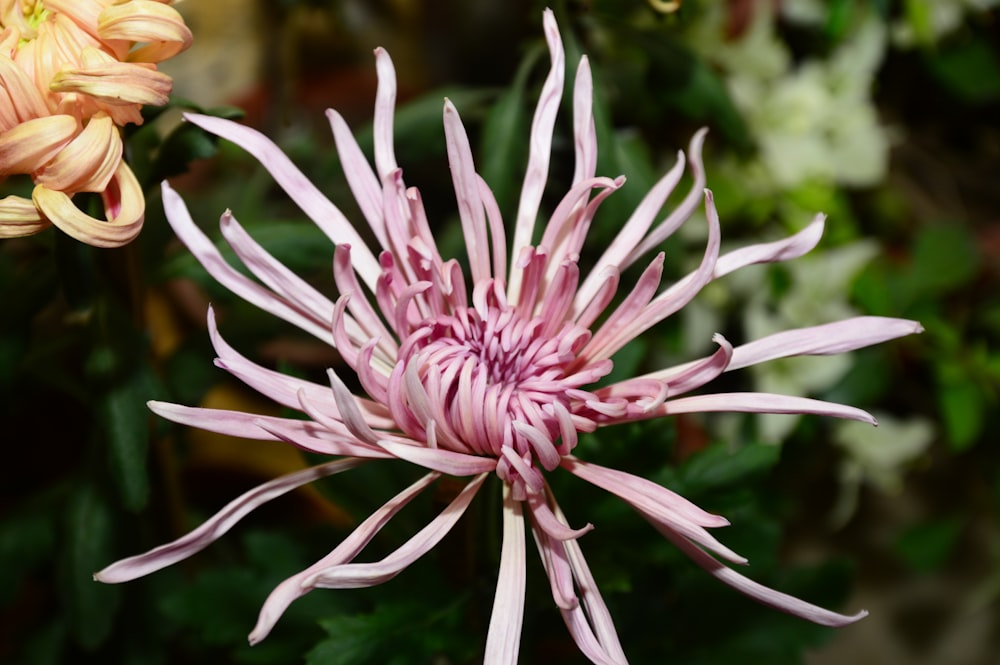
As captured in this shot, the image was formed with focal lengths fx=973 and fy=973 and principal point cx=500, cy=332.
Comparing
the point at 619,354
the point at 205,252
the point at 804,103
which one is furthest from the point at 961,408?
the point at 205,252

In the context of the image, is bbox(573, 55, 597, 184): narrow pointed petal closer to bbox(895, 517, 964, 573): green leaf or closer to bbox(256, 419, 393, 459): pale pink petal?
bbox(256, 419, 393, 459): pale pink petal

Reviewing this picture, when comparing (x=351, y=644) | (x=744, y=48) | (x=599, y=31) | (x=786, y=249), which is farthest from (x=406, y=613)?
(x=744, y=48)

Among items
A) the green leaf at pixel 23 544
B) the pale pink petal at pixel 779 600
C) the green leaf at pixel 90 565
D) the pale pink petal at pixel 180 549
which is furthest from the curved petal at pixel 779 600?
the green leaf at pixel 23 544

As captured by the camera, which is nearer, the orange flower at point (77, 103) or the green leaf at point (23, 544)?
the orange flower at point (77, 103)

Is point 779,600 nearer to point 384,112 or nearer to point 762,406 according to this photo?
point 762,406

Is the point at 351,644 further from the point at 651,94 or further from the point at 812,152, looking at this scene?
the point at 812,152

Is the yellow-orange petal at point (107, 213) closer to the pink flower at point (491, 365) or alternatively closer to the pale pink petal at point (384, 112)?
the pink flower at point (491, 365)

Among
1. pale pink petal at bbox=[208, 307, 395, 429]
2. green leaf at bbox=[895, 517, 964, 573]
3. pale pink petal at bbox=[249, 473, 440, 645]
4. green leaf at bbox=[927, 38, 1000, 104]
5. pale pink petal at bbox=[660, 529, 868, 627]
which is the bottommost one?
green leaf at bbox=[895, 517, 964, 573]

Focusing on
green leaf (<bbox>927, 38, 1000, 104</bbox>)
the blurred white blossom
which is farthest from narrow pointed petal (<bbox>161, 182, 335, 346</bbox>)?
green leaf (<bbox>927, 38, 1000, 104</bbox>)
